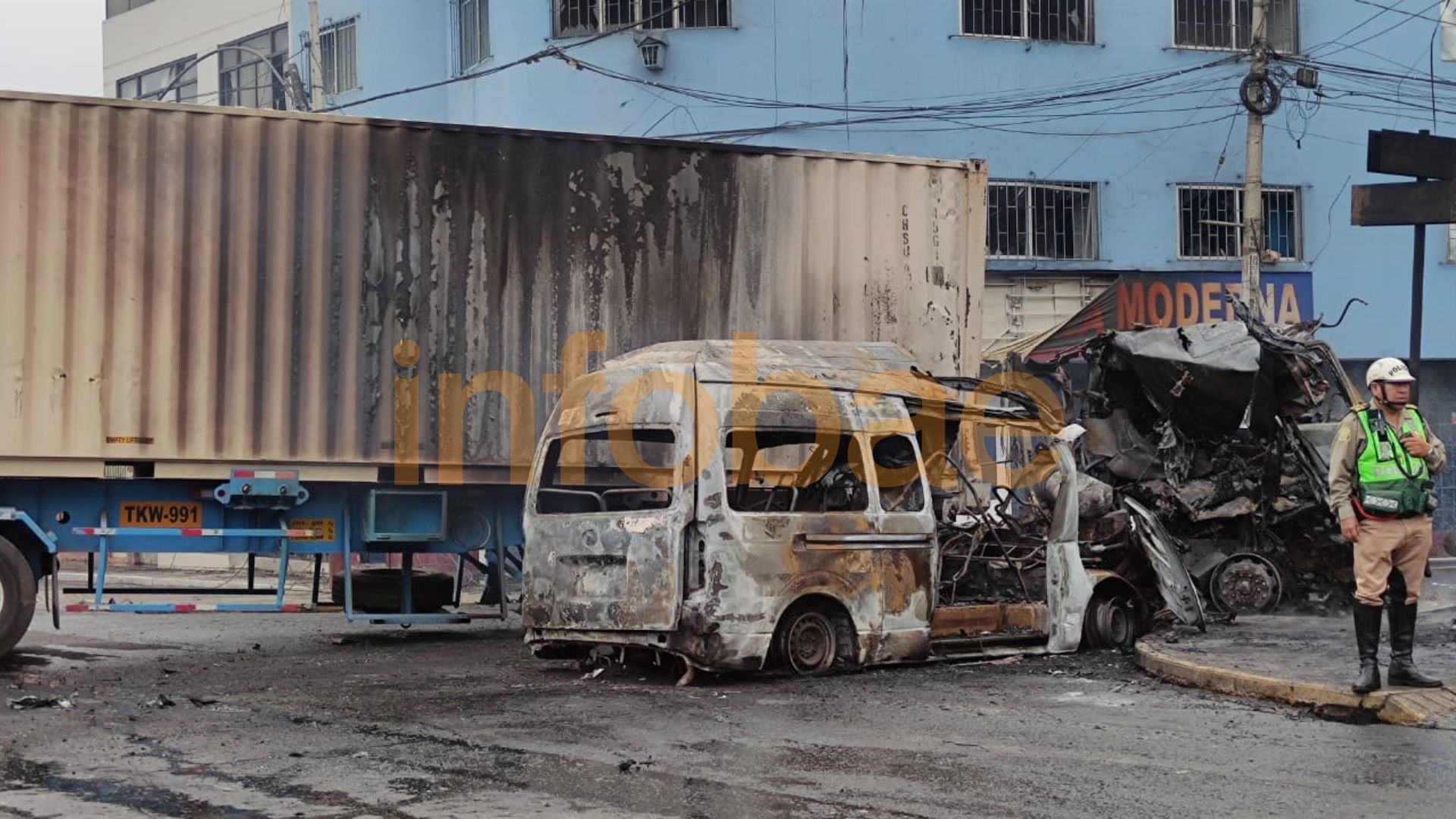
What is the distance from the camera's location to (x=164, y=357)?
39.7ft

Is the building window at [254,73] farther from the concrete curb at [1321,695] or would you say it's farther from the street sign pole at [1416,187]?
the concrete curb at [1321,695]

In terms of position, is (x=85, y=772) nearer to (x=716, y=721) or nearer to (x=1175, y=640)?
(x=716, y=721)

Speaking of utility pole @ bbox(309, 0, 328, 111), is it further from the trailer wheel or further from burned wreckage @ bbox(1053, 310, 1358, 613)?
the trailer wheel

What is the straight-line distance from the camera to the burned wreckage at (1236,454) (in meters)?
13.9

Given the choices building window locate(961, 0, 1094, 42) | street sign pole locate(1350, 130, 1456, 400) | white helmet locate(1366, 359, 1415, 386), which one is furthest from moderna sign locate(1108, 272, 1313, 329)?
white helmet locate(1366, 359, 1415, 386)

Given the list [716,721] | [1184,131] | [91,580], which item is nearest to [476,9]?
[1184,131]

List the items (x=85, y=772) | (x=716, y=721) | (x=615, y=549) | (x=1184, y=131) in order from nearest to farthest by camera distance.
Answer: (x=85, y=772) < (x=716, y=721) < (x=615, y=549) < (x=1184, y=131)

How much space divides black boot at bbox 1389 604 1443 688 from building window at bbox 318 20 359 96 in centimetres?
2479

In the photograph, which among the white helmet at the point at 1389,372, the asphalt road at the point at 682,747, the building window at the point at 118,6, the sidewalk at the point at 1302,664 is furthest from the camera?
the building window at the point at 118,6

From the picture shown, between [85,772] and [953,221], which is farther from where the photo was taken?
[953,221]

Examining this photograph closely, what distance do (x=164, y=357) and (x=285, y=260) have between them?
1133 mm

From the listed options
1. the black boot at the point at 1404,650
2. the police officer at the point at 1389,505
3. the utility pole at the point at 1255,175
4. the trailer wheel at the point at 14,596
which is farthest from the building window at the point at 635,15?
the black boot at the point at 1404,650

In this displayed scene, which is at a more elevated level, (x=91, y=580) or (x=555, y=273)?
(x=555, y=273)

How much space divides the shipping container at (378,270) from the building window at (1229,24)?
12.5 metres
